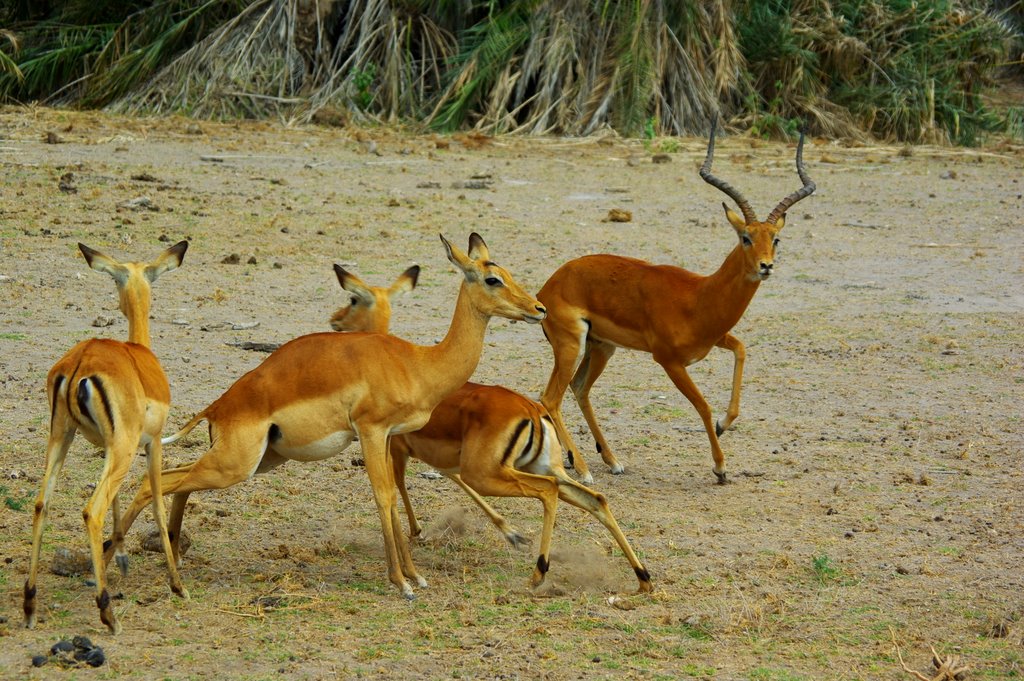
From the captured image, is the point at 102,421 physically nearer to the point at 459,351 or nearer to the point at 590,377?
the point at 459,351

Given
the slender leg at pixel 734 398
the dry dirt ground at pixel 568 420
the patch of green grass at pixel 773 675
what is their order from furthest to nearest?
the slender leg at pixel 734 398 → the dry dirt ground at pixel 568 420 → the patch of green grass at pixel 773 675

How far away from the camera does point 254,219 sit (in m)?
12.2

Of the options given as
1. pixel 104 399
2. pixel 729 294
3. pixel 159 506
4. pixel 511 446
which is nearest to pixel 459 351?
pixel 511 446

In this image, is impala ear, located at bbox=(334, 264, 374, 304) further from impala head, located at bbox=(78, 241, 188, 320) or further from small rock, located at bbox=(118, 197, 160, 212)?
small rock, located at bbox=(118, 197, 160, 212)

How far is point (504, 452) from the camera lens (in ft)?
19.2

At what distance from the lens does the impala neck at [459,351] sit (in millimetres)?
5715

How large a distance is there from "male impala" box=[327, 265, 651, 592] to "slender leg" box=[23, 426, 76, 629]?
73cm

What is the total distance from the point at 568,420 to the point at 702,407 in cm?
129

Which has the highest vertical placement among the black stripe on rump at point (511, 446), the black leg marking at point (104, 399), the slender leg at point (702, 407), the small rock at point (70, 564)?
the black leg marking at point (104, 399)

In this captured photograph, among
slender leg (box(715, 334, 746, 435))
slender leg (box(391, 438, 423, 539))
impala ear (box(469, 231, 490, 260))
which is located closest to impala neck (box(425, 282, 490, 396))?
impala ear (box(469, 231, 490, 260))

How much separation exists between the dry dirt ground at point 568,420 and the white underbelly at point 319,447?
525mm

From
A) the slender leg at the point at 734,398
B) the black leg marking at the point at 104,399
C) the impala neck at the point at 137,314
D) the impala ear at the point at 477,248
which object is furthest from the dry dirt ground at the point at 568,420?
the impala ear at the point at 477,248

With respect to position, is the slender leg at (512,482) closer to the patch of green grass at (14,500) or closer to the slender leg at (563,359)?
the slender leg at (563,359)

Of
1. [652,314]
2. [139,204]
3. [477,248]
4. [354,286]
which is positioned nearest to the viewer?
[477,248]
